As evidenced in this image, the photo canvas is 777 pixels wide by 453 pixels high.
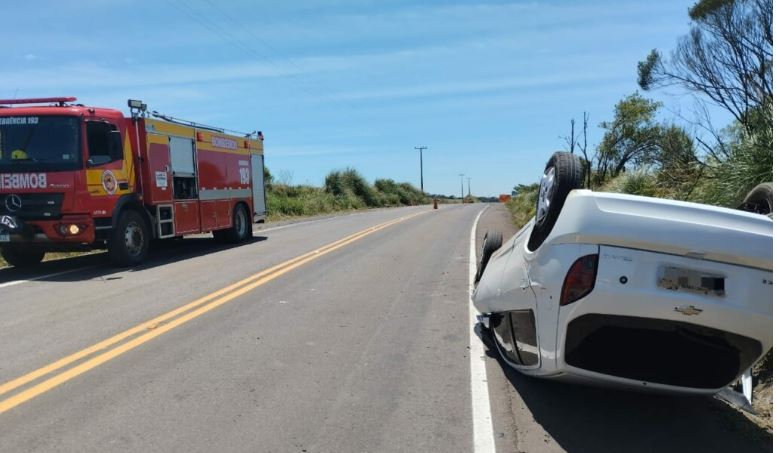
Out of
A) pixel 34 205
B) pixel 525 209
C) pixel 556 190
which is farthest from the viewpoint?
pixel 525 209

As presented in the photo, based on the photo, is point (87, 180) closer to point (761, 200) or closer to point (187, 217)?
point (187, 217)

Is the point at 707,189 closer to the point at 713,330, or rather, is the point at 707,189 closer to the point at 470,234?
the point at 713,330

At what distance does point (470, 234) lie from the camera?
19.3 metres

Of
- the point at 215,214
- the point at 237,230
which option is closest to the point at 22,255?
the point at 215,214

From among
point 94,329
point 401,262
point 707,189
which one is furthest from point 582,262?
point 401,262

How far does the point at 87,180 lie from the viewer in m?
10.7

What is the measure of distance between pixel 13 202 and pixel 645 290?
1072 cm

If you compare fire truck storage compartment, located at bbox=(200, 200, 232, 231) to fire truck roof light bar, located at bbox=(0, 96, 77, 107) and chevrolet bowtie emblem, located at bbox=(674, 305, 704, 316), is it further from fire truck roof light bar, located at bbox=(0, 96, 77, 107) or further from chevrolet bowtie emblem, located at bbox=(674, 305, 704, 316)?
chevrolet bowtie emblem, located at bbox=(674, 305, 704, 316)

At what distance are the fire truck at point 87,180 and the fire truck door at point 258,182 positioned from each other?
4.10m

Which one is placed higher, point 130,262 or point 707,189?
point 707,189

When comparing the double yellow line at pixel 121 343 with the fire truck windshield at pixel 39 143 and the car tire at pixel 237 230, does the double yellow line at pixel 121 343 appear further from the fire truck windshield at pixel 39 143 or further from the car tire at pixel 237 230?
the car tire at pixel 237 230

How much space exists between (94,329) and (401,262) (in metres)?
6.51

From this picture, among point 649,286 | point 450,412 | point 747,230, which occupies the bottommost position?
point 450,412

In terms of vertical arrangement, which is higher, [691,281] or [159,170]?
[159,170]
